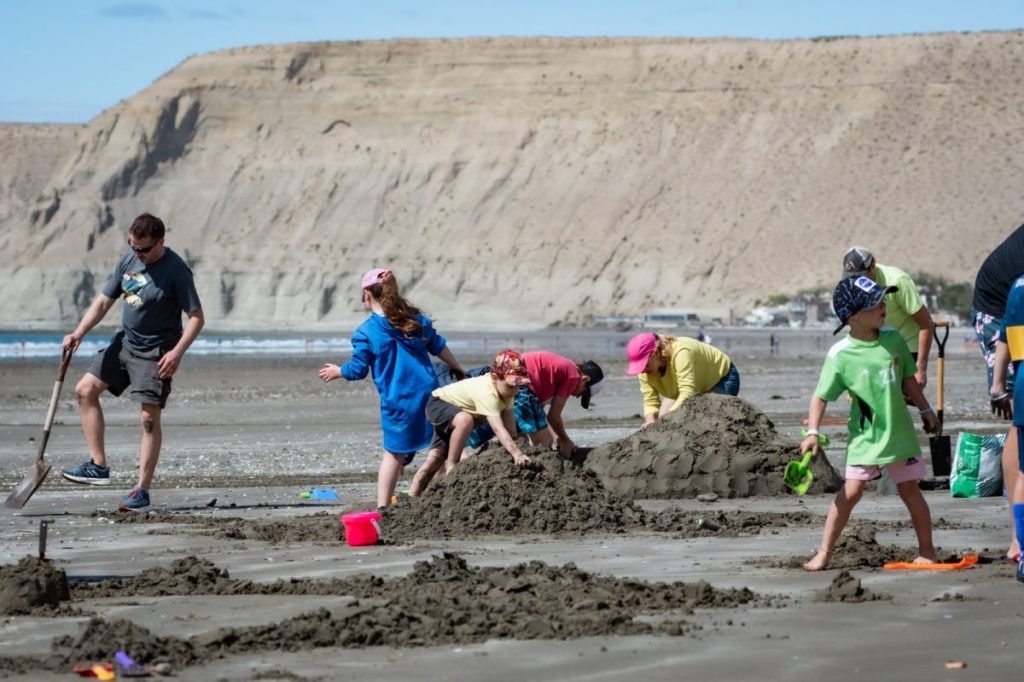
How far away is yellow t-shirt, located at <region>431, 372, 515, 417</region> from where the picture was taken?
9.75 meters

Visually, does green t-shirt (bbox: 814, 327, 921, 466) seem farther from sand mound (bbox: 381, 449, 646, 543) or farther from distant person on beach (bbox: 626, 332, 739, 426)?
distant person on beach (bbox: 626, 332, 739, 426)

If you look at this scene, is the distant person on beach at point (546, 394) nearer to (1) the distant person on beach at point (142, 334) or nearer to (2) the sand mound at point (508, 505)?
(2) the sand mound at point (508, 505)

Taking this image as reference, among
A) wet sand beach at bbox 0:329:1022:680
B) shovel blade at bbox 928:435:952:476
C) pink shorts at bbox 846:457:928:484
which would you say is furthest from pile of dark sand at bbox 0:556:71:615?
shovel blade at bbox 928:435:952:476

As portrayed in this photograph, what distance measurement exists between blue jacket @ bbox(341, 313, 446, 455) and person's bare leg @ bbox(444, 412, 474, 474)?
0.17 metres

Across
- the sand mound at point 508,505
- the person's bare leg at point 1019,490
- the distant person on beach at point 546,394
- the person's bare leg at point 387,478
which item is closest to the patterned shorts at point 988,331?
the person's bare leg at point 1019,490

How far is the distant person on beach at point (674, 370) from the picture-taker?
39.3ft

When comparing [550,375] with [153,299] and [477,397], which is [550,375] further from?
[153,299]

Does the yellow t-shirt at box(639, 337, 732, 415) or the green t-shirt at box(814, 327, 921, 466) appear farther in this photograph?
the yellow t-shirt at box(639, 337, 732, 415)

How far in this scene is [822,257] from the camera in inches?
3310

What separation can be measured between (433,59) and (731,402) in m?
93.8

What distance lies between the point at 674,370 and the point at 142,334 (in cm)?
397

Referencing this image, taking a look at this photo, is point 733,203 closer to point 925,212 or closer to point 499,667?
point 925,212

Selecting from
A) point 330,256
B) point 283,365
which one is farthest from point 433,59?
point 283,365

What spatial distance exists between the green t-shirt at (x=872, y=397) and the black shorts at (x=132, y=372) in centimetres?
477
